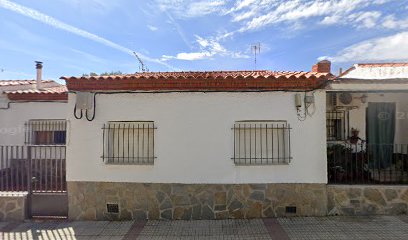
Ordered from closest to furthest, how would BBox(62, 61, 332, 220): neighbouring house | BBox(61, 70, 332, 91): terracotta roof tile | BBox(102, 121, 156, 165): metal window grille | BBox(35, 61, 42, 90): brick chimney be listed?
BBox(61, 70, 332, 91): terracotta roof tile < BBox(62, 61, 332, 220): neighbouring house < BBox(102, 121, 156, 165): metal window grille < BBox(35, 61, 42, 90): brick chimney

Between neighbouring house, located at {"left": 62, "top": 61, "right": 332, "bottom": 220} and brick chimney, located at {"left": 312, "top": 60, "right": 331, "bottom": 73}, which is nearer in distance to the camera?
neighbouring house, located at {"left": 62, "top": 61, "right": 332, "bottom": 220}

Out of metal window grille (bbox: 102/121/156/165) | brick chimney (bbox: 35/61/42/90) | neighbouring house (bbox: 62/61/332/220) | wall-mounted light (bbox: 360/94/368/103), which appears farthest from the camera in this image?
brick chimney (bbox: 35/61/42/90)

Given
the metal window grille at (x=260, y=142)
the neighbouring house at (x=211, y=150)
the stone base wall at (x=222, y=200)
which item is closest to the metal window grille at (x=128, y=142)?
the neighbouring house at (x=211, y=150)

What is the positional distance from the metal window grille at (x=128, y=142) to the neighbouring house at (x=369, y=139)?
4340mm

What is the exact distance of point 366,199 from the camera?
6.45 meters

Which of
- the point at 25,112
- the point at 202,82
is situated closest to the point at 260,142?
the point at 202,82

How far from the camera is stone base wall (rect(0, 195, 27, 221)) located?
654cm

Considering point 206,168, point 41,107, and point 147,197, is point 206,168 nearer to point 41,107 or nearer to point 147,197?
point 147,197

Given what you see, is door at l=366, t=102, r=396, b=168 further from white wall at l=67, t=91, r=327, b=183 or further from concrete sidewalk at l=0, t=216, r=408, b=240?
white wall at l=67, t=91, r=327, b=183

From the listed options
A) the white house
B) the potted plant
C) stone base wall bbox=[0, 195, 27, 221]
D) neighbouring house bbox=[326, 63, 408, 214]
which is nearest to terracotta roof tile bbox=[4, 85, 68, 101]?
the white house

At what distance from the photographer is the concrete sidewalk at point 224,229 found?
5508 mm

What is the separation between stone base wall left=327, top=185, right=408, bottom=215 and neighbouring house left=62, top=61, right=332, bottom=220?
0.30 meters

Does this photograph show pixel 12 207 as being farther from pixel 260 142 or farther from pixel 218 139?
pixel 260 142

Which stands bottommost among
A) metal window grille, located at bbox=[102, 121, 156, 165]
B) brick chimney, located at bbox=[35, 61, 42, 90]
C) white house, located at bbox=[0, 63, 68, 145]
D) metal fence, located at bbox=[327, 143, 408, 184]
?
metal fence, located at bbox=[327, 143, 408, 184]
